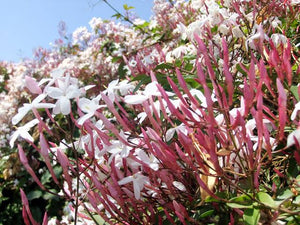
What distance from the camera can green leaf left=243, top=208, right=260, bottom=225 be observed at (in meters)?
0.46

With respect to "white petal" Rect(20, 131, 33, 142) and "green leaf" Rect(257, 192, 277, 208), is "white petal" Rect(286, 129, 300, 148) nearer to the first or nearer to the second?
"green leaf" Rect(257, 192, 277, 208)

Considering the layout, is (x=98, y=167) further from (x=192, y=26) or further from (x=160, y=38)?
(x=160, y=38)

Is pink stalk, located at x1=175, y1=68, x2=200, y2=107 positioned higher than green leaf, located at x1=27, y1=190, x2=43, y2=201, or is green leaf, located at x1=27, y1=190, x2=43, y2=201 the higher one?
pink stalk, located at x1=175, y1=68, x2=200, y2=107

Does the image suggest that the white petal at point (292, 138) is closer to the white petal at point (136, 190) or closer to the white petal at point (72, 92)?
the white petal at point (136, 190)

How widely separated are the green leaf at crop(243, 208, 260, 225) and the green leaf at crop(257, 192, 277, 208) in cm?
2

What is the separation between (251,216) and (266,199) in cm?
4

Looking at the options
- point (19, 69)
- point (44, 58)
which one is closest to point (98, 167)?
point (19, 69)

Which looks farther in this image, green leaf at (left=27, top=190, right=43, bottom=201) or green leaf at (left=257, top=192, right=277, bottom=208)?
green leaf at (left=27, top=190, right=43, bottom=201)

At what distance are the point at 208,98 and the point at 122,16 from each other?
2.02 meters

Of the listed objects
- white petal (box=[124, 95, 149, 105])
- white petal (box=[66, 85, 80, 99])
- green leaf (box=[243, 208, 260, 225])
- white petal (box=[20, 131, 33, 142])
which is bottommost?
green leaf (box=[243, 208, 260, 225])

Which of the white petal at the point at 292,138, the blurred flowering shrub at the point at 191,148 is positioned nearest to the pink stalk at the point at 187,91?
the blurred flowering shrub at the point at 191,148

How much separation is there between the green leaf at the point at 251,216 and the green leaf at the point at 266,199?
2 centimetres

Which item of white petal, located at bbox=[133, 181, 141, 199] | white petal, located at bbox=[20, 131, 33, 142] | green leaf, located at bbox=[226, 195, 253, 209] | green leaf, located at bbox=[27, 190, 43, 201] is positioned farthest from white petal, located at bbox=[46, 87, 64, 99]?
green leaf, located at bbox=[27, 190, 43, 201]

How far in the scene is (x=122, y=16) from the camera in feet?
7.77
